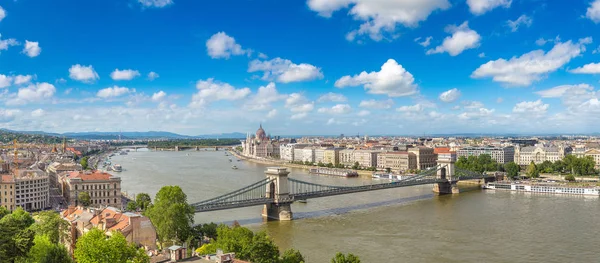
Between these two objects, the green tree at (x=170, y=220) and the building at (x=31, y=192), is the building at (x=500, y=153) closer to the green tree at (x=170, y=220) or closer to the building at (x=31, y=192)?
the building at (x=31, y=192)

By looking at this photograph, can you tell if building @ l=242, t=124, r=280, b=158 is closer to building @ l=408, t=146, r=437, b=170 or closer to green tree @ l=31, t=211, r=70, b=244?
building @ l=408, t=146, r=437, b=170

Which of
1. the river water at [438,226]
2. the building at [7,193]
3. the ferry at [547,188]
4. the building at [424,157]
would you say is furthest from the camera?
the building at [424,157]

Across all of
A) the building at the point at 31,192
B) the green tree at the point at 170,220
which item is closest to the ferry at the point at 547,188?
the green tree at the point at 170,220

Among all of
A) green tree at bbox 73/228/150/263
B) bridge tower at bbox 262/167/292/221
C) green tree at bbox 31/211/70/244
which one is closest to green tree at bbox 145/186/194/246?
green tree at bbox 31/211/70/244

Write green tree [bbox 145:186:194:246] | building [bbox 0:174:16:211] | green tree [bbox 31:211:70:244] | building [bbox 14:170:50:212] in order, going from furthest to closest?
building [bbox 14:170:50:212], building [bbox 0:174:16:211], green tree [bbox 145:186:194:246], green tree [bbox 31:211:70:244]

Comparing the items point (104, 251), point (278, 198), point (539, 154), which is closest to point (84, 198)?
point (278, 198)

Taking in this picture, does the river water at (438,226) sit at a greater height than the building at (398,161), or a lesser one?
lesser

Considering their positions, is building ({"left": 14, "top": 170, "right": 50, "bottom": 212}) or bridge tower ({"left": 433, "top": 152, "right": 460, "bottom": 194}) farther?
bridge tower ({"left": 433, "top": 152, "right": 460, "bottom": 194})
